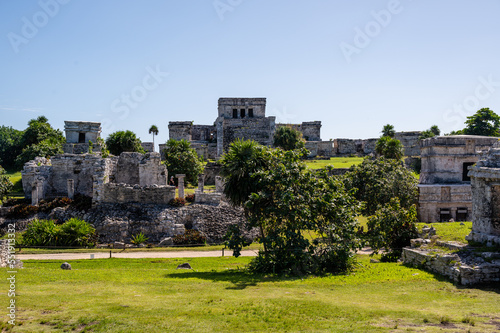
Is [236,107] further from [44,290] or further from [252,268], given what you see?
[44,290]

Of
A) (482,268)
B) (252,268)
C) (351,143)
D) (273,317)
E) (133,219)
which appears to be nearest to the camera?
(273,317)

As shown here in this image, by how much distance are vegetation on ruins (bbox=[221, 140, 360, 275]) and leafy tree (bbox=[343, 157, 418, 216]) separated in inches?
302

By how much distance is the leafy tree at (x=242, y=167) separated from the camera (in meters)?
17.3

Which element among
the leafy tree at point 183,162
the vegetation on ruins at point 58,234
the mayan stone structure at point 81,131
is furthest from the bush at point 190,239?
the mayan stone structure at point 81,131

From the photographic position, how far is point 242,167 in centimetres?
1736

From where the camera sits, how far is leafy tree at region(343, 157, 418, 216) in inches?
969

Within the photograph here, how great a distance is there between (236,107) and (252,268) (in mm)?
46200

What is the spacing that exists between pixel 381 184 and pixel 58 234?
17.4 metres

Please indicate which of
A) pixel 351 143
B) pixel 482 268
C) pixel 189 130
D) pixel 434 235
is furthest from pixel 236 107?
pixel 482 268

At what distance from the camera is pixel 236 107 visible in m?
60.9

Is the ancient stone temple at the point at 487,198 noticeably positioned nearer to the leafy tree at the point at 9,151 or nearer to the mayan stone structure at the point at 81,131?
the mayan stone structure at the point at 81,131

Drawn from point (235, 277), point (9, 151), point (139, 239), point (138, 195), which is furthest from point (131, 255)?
point (9, 151)

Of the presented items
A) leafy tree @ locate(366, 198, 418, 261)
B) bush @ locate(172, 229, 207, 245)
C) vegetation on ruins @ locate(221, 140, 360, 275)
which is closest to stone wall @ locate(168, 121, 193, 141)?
bush @ locate(172, 229, 207, 245)

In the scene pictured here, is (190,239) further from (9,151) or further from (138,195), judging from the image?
(9,151)
